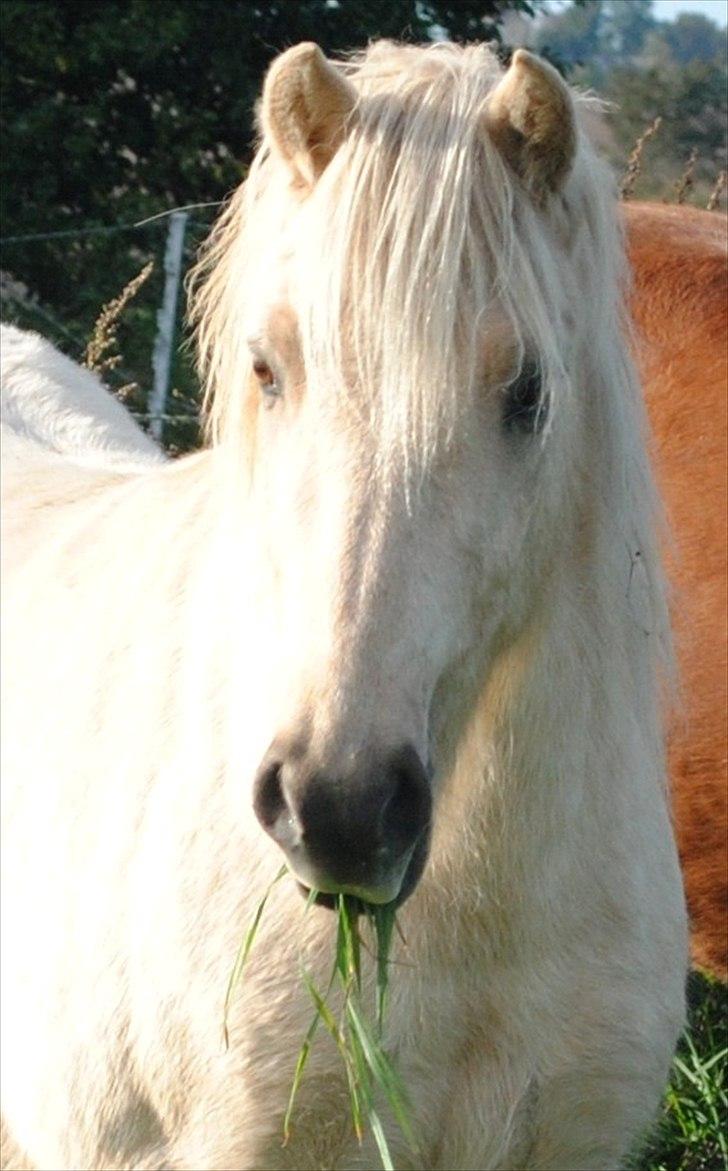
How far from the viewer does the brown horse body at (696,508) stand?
13.6 ft

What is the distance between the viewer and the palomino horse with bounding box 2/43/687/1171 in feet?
6.62

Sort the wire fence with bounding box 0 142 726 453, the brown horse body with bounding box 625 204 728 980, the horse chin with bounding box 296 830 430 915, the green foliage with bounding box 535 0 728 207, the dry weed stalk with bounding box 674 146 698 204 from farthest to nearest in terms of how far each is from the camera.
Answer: the green foliage with bounding box 535 0 728 207 < the wire fence with bounding box 0 142 726 453 < the dry weed stalk with bounding box 674 146 698 204 < the brown horse body with bounding box 625 204 728 980 < the horse chin with bounding box 296 830 430 915

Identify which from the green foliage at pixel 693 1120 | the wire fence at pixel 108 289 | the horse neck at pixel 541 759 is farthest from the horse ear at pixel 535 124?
the wire fence at pixel 108 289

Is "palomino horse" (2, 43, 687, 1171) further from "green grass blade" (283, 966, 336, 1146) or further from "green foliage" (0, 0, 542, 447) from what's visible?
"green foliage" (0, 0, 542, 447)

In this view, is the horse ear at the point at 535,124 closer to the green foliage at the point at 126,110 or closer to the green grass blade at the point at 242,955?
the green grass blade at the point at 242,955

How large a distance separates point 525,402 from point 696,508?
225 centimetres

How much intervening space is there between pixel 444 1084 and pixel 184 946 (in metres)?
0.41

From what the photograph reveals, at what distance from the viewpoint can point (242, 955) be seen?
2.26 meters

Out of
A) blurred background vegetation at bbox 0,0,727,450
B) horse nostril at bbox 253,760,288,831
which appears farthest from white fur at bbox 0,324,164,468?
blurred background vegetation at bbox 0,0,727,450

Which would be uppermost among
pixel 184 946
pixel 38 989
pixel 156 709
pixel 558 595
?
pixel 558 595

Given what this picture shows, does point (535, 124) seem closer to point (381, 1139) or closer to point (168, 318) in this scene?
point (381, 1139)

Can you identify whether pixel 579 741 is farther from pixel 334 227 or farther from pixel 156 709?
pixel 334 227

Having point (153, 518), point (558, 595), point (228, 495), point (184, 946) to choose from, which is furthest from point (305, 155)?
point (184, 946)

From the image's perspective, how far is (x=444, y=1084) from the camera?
2414 millimetres
